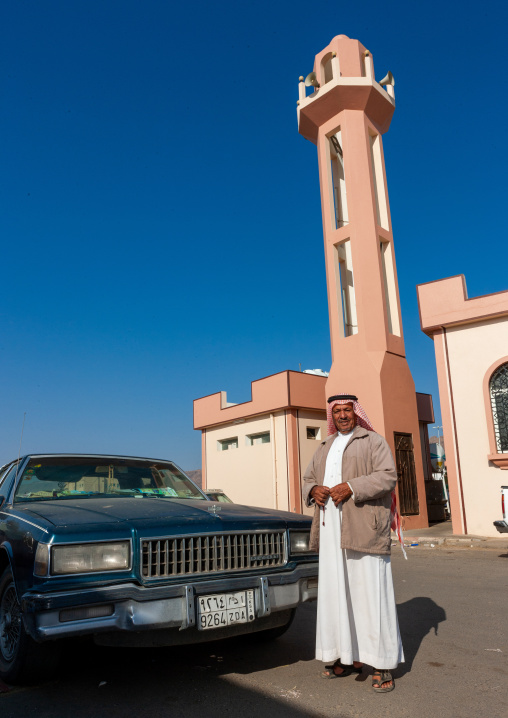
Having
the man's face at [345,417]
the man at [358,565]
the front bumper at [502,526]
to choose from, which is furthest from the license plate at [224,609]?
the front bumper at [502,526]

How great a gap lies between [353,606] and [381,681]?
41 cm

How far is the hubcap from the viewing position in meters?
3.29

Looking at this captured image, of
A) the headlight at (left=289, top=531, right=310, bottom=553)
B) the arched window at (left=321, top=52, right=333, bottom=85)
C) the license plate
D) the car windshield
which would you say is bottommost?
the license plate

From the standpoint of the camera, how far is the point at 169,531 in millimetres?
3184

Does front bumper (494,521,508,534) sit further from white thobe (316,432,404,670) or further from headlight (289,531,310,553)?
white thobe (316,432,404,670)

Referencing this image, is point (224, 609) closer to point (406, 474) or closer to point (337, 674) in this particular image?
point (337, 674)

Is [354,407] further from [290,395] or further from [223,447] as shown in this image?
[223,447]

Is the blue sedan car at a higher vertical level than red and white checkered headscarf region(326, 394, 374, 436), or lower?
lower

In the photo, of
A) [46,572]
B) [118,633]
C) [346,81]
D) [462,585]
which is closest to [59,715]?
[118,633]

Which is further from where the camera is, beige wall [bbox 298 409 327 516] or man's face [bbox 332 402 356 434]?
beige wall [bbox 298 409 327 516]

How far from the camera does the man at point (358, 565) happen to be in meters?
3.26

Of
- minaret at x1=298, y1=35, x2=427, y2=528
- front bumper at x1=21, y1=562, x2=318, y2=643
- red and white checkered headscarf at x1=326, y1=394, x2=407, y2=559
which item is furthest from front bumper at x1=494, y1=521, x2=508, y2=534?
front bumper at x1=21, y1=562, x2=318, y2=643

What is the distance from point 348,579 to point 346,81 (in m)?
17.3

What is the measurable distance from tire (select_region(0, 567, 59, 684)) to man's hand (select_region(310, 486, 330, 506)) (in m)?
1.71
